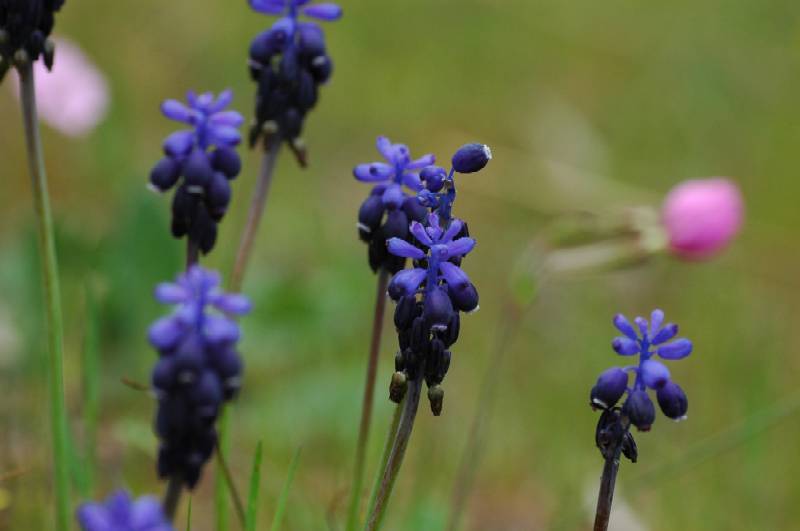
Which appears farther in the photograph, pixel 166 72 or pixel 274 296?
pixel 166 72

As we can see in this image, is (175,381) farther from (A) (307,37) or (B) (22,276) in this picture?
(B) (22,276)

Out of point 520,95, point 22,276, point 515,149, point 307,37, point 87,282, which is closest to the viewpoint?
point 307,37


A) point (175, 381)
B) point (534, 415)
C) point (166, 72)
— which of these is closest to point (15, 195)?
point (166, 72)

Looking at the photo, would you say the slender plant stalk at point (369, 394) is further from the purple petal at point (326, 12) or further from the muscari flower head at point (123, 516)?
the muscari flower head at point (123, 516)

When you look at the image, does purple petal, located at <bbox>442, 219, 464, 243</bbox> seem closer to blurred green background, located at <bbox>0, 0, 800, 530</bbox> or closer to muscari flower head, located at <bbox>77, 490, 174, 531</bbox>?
muscari flower head, located at <bbox>77, 490, 174, 531</bbox>

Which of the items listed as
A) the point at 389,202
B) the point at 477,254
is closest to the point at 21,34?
the point at 389,202

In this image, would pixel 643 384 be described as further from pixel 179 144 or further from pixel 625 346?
pixel 179 144

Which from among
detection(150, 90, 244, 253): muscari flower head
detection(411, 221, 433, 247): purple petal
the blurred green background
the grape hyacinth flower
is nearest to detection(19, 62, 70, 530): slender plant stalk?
detection(150, 90, 244, 253): muscari flower head

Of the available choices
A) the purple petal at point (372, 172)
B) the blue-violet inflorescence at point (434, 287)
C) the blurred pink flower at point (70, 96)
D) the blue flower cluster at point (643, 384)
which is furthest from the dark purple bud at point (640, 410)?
the blurred pink flower at point (70, 96)
